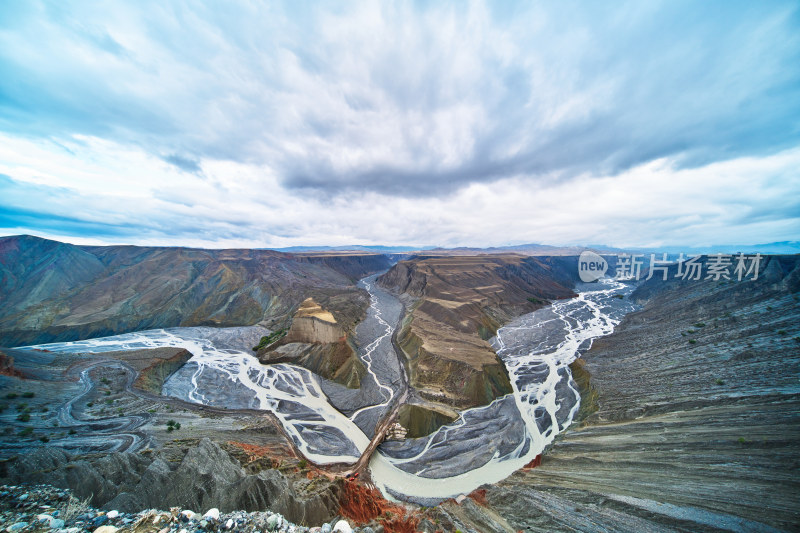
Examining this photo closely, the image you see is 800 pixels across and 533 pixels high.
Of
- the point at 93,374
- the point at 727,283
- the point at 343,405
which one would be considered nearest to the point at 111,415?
the point at 93,374

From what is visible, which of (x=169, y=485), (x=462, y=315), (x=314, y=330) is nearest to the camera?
(x=169, y=485)

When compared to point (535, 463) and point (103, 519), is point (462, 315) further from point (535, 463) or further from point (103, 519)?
point (103, 519)

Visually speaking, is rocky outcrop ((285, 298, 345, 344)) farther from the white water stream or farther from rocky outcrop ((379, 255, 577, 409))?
rocky outcrop ((379, 255, 577, 409))

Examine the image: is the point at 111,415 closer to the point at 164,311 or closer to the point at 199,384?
the point at 199,384

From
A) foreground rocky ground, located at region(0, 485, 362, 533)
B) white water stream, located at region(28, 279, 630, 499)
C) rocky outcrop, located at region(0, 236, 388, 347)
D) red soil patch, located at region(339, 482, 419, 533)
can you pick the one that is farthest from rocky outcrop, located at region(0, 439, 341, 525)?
rocky outcrop, located at region(0, 236, 388, 347)

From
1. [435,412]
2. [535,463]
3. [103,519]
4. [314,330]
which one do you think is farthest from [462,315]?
[103,519]
